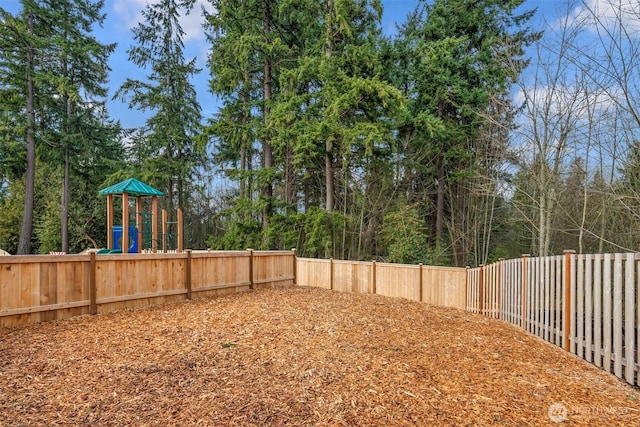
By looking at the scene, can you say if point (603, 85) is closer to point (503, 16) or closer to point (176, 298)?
point (176, 298)

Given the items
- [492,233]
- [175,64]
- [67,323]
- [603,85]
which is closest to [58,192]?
[175,64]

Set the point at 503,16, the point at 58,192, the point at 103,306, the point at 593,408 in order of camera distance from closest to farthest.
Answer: the point at 593,408 → the point at 103,306 → the point at 503,16 → the point at 58,192

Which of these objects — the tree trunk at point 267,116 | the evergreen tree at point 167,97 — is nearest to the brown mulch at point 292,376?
the tree trunk at point 267,116

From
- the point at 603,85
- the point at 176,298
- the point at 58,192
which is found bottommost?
the point at 176,298

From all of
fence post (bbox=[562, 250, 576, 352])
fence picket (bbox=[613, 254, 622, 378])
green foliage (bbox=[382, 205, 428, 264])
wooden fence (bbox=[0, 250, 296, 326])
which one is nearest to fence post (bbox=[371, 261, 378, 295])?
green foliage (bbox=[382, 205, 428, 264])

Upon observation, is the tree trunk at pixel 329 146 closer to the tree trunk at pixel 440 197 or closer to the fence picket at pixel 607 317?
the tree trunk at pixel 440 197

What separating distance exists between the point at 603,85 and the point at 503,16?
10260 mm

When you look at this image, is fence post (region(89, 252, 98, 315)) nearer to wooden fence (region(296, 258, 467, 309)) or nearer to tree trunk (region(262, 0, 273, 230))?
wooden fence (region(296, 258, 467, 309))

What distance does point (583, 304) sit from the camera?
13.5 ft

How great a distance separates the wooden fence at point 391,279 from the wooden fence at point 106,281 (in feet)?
8.46

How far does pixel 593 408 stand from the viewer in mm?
2721

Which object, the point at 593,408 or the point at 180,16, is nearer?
the point at 593,408

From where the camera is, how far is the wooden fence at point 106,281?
4969mm

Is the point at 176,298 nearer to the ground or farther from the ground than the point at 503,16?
nearer to the ground
